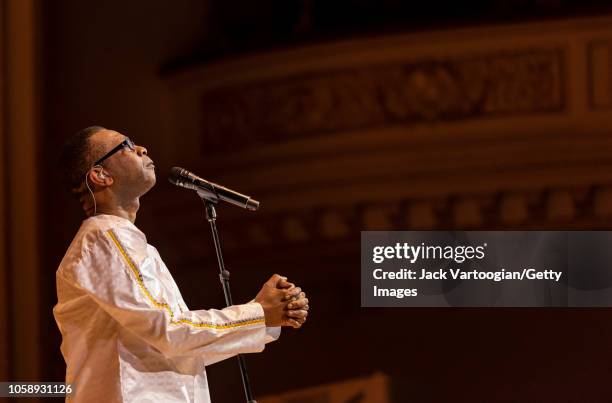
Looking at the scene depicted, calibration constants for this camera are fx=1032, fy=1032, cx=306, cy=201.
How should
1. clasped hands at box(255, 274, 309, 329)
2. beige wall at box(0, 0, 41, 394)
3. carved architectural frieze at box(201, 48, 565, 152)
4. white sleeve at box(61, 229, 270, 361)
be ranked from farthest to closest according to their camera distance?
beige wall at box(0, 0, 41, 394), carved architectural frieze at box(201, 48, 565, 152), clasped hands at box(255, 274, 309, 329), white sleeve at box(61, 229, 270, 361)

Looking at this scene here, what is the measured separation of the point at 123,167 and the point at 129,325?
1.32 feet

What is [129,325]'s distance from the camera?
6.97 ft

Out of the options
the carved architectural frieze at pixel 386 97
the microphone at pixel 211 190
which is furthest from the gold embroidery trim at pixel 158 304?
the carved architectural frieze at pixel 386 97

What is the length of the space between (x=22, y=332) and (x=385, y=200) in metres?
1.55

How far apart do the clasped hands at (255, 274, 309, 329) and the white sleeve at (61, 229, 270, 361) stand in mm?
25

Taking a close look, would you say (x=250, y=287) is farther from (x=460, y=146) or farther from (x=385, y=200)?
(x=460, y=146)

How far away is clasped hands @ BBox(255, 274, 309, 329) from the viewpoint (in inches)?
88.9

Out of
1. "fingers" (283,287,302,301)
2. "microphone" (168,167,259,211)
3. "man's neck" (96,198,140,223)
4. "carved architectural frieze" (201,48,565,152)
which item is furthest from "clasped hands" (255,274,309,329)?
"carved architectural frieze" (201,48,565,152)

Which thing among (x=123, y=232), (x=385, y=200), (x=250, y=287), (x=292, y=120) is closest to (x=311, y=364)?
(x=250, y=287)

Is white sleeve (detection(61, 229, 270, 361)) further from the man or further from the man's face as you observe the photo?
the man's face

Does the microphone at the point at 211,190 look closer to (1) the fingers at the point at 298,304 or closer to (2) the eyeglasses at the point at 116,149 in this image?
(2) the eyeglasses at the point at 116,149

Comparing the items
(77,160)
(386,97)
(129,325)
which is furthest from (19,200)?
(129,325)

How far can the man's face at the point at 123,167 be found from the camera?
7.67 ft

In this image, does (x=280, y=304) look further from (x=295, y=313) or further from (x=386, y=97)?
(x=386, y=97)
